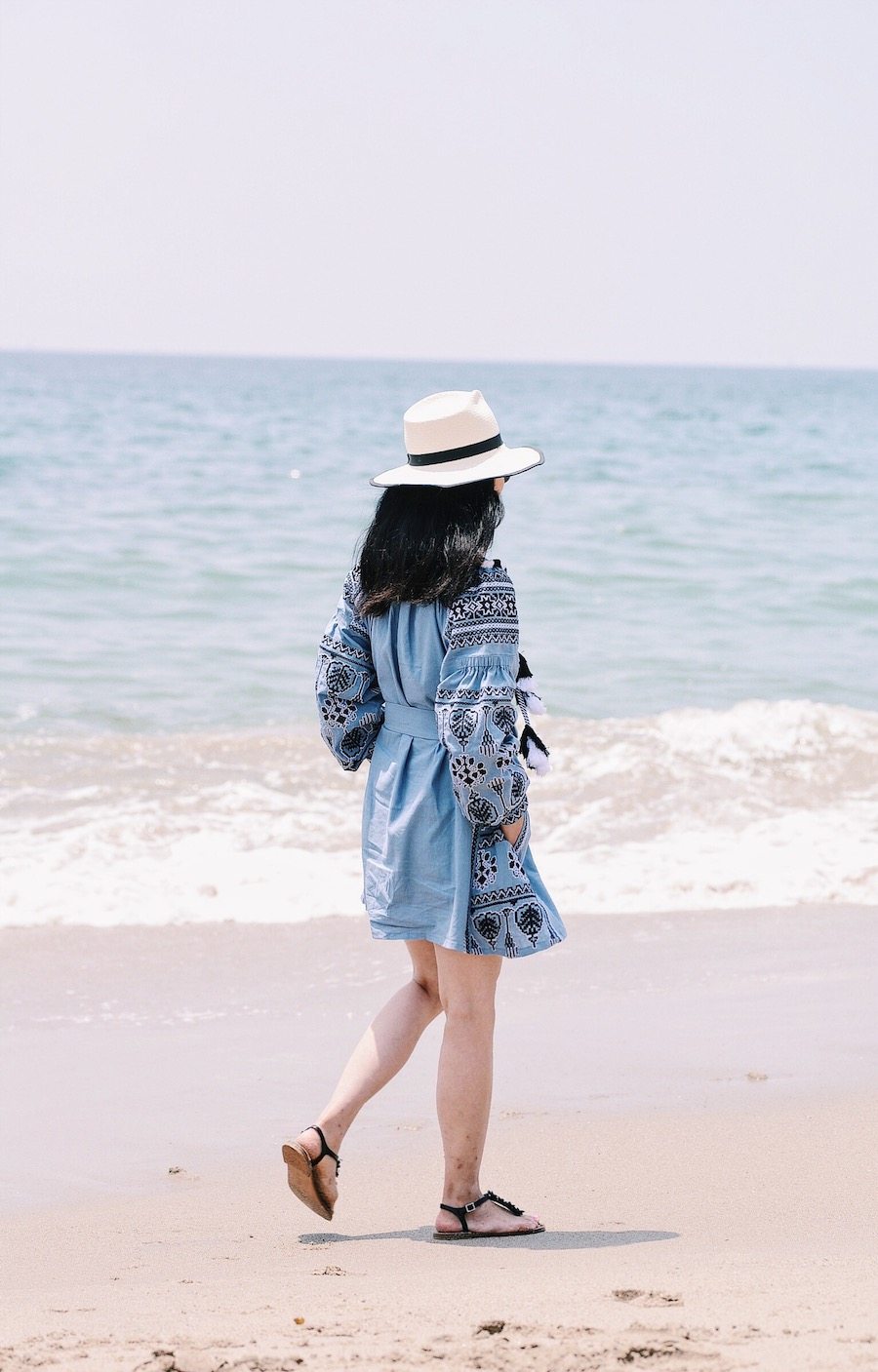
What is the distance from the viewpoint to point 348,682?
10.3ft

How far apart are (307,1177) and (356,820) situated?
3852 millimetres

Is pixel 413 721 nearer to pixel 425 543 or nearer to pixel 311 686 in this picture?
pixel 425 543

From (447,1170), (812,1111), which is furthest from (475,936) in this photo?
(812,1111)

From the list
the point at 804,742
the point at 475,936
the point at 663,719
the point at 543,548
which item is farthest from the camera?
the point at 543,548

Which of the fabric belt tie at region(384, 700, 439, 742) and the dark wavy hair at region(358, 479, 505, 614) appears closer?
the dark wavy hair at region(358, 479, 505, 614)

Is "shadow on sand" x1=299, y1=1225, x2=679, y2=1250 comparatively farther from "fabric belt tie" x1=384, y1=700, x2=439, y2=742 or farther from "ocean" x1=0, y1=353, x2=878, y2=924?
"ocean" x1=0, y1=353, x2=878, y2=924

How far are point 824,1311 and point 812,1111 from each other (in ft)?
4.50

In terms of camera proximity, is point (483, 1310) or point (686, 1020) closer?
point (483, 1310)

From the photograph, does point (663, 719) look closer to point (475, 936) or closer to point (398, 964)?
point (398, 964)

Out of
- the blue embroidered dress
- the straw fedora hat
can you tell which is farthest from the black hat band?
the blue embroidered dress

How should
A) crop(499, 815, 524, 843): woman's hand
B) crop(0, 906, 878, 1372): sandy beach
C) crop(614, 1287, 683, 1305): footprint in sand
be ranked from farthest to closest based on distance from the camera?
crop(499, 815, 524, 843): woman's hand → crop(614, 1287, 683, 1305): footprint in sand → crop(0, 906, 878, 1372): sandy beach

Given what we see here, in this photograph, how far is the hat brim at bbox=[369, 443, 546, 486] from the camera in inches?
118

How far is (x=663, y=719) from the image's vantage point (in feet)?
29.8

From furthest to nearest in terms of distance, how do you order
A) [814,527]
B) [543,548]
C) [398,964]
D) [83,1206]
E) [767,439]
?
[767,439] < [814,527] < [543,548] < [398,964] < [83,1206]
